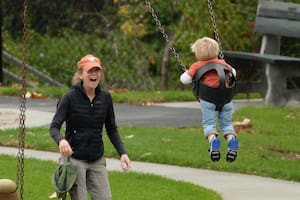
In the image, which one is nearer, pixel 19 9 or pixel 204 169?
pixel 204 169

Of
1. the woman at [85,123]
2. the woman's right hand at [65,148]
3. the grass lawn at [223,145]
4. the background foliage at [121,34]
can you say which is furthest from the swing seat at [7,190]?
the background foliage at [121,34]

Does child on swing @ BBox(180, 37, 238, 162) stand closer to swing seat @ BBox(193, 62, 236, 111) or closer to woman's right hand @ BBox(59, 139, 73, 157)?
swing seat @ BBox(193, 62, 236, 111)

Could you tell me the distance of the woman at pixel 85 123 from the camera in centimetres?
704

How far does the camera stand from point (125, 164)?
7199 mm

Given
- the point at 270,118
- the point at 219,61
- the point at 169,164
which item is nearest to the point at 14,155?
the point at 169,164

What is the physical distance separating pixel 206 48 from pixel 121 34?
15.1 m

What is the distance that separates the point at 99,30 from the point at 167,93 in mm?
7964

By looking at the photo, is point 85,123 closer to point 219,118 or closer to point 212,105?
point 212,105

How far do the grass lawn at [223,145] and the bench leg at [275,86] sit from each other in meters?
1.22

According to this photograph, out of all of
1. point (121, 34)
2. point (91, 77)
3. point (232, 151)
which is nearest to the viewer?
point (91, 77)

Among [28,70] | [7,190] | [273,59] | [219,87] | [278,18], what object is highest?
[219,87]

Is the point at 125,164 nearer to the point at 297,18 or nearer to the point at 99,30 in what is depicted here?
the point at 297,18

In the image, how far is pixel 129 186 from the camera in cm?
920

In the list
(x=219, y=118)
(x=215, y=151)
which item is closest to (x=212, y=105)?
(x=219, y=118)
